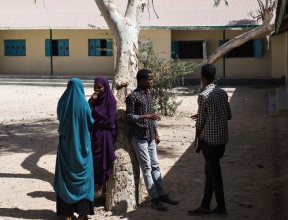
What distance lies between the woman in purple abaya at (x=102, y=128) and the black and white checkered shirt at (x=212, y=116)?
3.31 ft

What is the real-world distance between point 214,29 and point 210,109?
61.1 ft

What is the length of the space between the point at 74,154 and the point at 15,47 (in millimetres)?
23068

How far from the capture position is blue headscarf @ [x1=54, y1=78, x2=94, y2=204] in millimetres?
5996

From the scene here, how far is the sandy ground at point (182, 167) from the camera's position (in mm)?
6711

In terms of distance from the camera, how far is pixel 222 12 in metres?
25.3

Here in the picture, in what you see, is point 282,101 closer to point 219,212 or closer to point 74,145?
point 219,212

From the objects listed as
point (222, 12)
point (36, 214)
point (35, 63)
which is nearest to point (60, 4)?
point (35, 63)

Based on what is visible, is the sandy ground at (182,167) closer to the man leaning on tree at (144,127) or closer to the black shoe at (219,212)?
the black shoe at (219,212)

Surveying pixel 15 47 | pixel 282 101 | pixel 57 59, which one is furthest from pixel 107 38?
pixel 282 101

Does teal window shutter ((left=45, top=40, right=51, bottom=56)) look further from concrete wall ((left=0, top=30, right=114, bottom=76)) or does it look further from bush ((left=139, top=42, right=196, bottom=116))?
bush ((left=139, top=42, right=196, bottom=116))

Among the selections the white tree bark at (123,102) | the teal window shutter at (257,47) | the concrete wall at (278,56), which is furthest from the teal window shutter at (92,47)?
the white tree bark at (123,102)

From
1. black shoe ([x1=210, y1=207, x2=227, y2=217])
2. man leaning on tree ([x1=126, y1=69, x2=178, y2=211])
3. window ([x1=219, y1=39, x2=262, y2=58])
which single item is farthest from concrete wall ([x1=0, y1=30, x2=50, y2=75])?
black shoe ([x1=210, y1=207, x2=227, y2=217])

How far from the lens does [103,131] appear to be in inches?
254

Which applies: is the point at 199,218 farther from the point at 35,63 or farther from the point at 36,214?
the point at 35,63
